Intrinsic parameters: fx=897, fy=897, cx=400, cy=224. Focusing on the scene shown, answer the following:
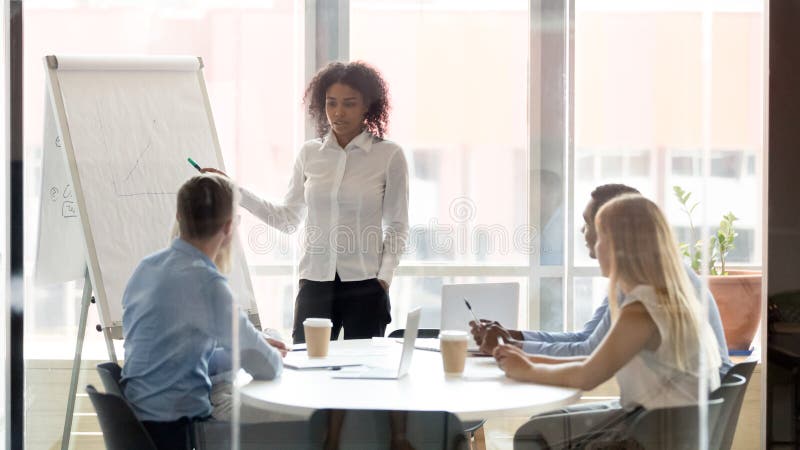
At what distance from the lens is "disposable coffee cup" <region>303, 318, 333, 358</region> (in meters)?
3.01

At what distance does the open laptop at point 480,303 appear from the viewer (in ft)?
10.6

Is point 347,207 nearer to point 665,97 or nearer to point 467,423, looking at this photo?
point 467,423

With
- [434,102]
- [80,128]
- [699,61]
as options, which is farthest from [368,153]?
[699,61]

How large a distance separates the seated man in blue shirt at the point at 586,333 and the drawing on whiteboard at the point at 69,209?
164 cm

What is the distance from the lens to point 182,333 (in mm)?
3008

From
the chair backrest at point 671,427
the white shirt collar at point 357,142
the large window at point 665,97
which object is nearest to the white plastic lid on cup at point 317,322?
the white shirt collar at point 357,142

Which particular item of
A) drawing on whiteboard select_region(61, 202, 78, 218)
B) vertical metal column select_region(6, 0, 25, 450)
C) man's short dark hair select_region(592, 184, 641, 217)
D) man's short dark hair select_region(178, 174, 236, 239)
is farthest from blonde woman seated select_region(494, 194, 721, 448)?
vertical metal column select_region(6, 0, 25, 450)

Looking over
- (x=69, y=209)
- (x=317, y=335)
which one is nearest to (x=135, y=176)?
(x=69, y=209)

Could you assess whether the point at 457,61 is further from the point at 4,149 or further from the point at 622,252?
the point at 4,149

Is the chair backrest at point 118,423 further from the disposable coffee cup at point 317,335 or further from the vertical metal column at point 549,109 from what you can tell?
the vertical metal column at point 549,109

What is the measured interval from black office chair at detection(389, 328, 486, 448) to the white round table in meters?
0.11

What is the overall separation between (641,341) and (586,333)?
0.26m

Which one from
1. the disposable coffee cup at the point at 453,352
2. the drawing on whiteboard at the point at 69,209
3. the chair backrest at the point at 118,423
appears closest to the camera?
the chair backrest at the point at 118,423

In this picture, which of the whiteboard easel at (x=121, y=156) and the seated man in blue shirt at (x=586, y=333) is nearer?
the seated man in blue shirt at (x=586, y=333)
